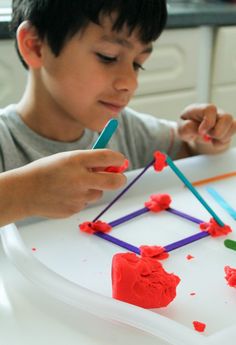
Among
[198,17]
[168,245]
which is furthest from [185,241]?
[198,17]

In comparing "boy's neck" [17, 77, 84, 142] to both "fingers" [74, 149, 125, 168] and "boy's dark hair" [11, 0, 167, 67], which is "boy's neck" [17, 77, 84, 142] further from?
"fingers" [74, 149, 125, 168]

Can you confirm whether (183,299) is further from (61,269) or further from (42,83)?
(42,83)

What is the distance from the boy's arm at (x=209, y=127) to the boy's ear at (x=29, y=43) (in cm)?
28

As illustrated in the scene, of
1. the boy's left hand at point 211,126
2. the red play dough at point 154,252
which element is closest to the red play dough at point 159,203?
the red play dough at point 154,252

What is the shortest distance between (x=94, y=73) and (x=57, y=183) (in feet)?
1.03

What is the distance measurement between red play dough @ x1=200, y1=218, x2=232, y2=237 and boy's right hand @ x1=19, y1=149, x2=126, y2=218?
→ 135 millimetres

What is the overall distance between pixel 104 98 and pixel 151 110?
68 centimetres

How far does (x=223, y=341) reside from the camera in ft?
1.08

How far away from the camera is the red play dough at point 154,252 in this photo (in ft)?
1.57

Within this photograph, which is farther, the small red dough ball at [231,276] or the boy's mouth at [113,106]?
the boy's mouth at [113,106]

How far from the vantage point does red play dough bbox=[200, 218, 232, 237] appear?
532mm

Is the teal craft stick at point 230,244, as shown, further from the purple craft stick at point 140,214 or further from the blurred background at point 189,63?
the blurred background at point 189,63

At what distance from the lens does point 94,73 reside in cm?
72

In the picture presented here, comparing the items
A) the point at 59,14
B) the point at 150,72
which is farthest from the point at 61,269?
the point at 150,72
